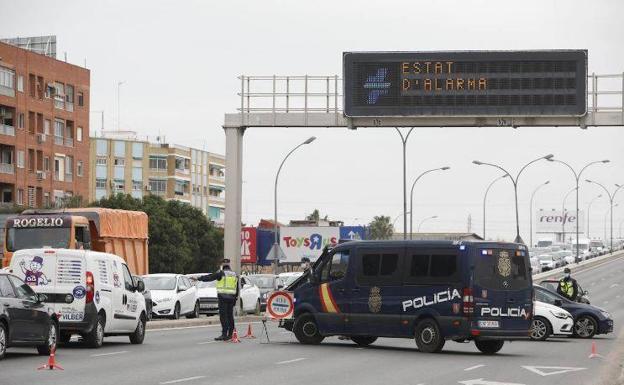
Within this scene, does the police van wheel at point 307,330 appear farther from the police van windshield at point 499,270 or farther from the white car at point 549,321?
the white car at point 549,321

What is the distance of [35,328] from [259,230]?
66.9 meters

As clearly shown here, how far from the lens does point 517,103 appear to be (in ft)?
136

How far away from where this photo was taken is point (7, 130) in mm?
88625

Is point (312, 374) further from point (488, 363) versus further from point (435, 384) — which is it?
point (488, 363)

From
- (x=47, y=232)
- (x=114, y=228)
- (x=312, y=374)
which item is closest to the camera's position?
(x=312, y=374)

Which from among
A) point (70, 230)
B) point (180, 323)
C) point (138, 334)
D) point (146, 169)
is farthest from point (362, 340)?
point (146, 169)

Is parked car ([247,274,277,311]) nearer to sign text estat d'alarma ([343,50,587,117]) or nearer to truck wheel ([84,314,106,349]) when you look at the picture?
sign text estat d'alarma ([343,50,587,117])

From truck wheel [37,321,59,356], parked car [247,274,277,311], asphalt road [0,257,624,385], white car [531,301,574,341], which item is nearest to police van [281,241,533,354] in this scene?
asphalt road [0,257,624,385]

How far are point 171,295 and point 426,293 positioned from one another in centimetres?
1749

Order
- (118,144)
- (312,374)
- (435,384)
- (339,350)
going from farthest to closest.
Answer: (118,144), (339,350), (312,374), (435,384)

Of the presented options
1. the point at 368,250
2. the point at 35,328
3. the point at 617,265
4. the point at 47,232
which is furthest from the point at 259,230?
the point at 35,328

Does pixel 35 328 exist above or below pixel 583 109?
below

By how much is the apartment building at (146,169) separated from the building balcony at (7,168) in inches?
1741

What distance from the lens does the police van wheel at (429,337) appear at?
2572 cm
